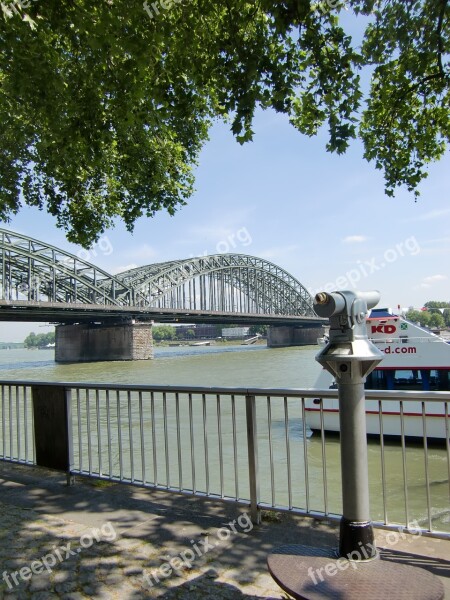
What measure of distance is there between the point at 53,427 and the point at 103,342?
6171 centimetres

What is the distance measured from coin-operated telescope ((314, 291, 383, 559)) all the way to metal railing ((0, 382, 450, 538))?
2.55ft

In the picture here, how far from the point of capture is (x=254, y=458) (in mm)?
3875

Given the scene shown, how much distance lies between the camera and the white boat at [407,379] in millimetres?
11875

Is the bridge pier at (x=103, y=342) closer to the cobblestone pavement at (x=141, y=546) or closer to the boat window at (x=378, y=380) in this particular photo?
the boat window at (x=378, y=380)

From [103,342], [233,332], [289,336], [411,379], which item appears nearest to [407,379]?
→ [411,379]

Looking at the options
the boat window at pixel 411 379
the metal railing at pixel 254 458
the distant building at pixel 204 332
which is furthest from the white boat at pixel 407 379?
the distant building at pixel 204 332

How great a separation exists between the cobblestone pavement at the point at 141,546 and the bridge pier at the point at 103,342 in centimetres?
5730

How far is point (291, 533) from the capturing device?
354cm

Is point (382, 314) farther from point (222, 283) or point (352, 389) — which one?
point (222, 283)

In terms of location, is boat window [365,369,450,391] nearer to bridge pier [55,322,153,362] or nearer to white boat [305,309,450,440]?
white boat [305,309,450,440]

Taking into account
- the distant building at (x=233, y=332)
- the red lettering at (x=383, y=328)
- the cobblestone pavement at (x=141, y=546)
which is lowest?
the distant building at (x=233, y=332)

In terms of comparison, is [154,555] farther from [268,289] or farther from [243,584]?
[268,289]

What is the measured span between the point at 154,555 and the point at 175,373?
1424 inches

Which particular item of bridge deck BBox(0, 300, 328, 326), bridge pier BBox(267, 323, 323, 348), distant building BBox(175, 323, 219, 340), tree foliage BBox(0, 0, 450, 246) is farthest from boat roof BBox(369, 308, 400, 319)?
distant building BBox(175, 323, 219, 340)
